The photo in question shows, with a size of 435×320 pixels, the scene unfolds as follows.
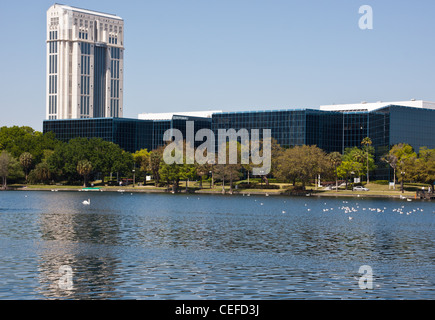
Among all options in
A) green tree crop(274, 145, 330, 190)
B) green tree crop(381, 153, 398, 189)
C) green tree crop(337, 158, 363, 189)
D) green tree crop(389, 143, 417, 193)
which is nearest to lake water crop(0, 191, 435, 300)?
green tree crop(274, 145, 330, 190)

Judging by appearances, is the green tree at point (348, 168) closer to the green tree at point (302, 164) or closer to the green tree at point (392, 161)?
the green tree at point (392, 161)

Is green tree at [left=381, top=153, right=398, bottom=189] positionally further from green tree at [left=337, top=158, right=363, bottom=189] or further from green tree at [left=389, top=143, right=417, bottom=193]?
green tree at [left=337, top=158, right=363, bottom=189]

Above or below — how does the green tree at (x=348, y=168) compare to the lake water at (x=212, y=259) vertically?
above

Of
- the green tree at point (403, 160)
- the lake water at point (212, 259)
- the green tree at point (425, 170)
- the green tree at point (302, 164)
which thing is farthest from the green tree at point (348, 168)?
the lake water at point (212, 259)

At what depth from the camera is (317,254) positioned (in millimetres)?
47250

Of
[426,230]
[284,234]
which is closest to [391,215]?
[426,230]

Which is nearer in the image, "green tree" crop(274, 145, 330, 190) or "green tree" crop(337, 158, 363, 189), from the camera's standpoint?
"green tree" crop(274, 145, 330, 190)

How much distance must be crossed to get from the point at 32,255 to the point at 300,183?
518 ft

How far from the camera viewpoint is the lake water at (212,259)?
1289 inches

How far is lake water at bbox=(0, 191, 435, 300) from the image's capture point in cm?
3275
